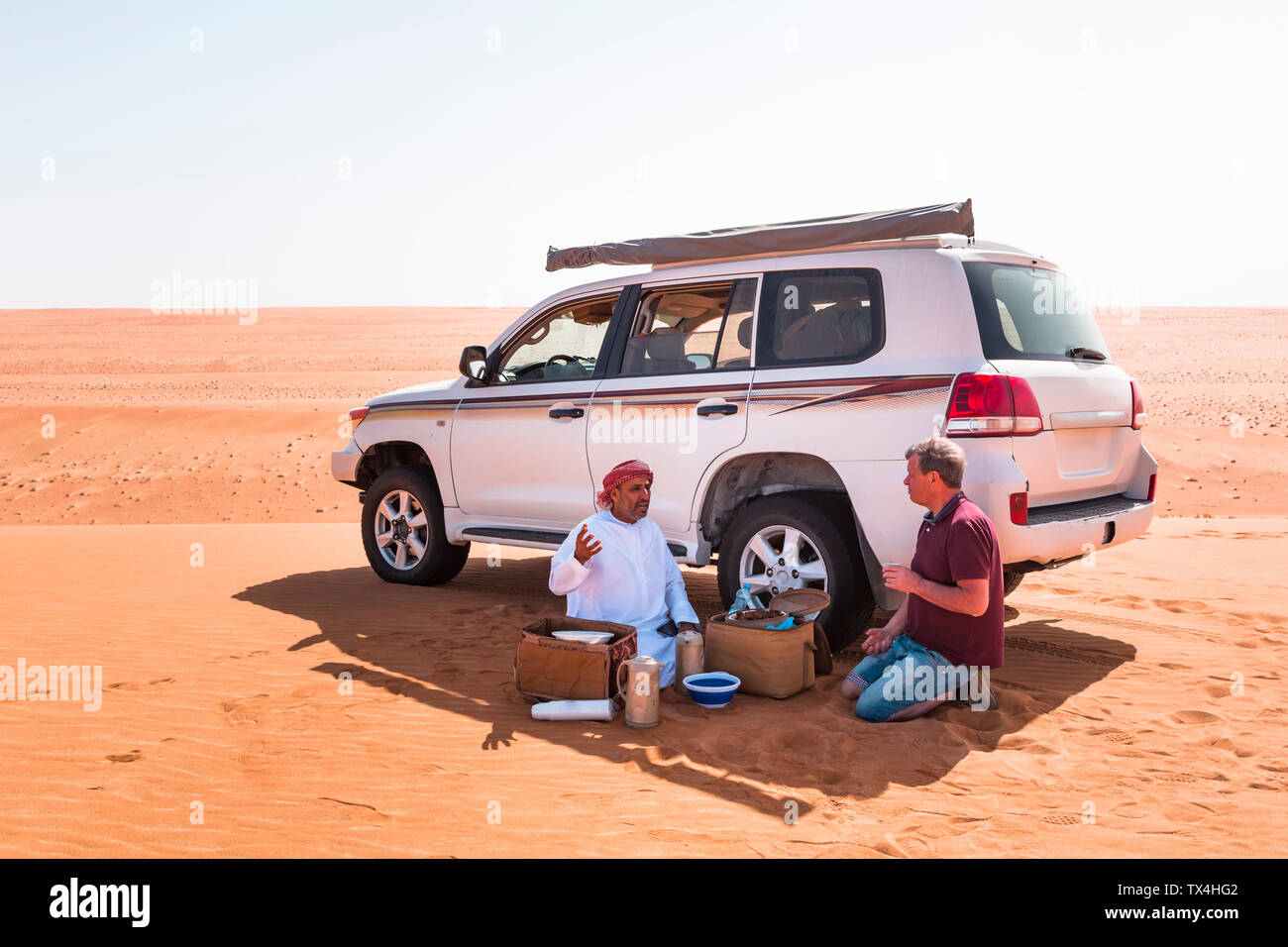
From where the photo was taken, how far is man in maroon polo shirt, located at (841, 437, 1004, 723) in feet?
16.0

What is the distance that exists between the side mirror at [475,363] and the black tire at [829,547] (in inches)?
94.6

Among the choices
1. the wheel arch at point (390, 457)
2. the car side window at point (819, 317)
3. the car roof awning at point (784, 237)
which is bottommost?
the wheel arch at point (390, 457)

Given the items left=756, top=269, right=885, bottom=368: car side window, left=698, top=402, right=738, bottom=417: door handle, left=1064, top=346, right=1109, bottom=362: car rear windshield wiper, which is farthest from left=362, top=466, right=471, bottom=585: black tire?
left=1064, top=346, right=1109, bottom=362: car rear windshield wiper

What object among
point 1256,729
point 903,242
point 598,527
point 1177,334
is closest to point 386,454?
point 598,527

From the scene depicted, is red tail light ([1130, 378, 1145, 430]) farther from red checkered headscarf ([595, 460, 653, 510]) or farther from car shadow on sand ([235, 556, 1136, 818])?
red checkered headscarf ([595, 460, 653, 510])

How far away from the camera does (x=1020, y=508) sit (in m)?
5.28

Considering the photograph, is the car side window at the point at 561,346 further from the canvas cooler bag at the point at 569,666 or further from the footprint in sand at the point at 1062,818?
the footprint in sand at the point at 1062,818

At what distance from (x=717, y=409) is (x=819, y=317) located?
781 mm

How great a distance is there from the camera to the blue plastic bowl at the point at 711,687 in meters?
5.22

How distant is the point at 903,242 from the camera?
586 cm

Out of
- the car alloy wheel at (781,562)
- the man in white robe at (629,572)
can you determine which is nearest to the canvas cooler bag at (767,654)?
the man in white robe at (629,572)

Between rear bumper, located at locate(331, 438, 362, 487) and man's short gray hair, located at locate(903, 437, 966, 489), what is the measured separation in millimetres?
5068

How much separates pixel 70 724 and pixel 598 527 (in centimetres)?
273
